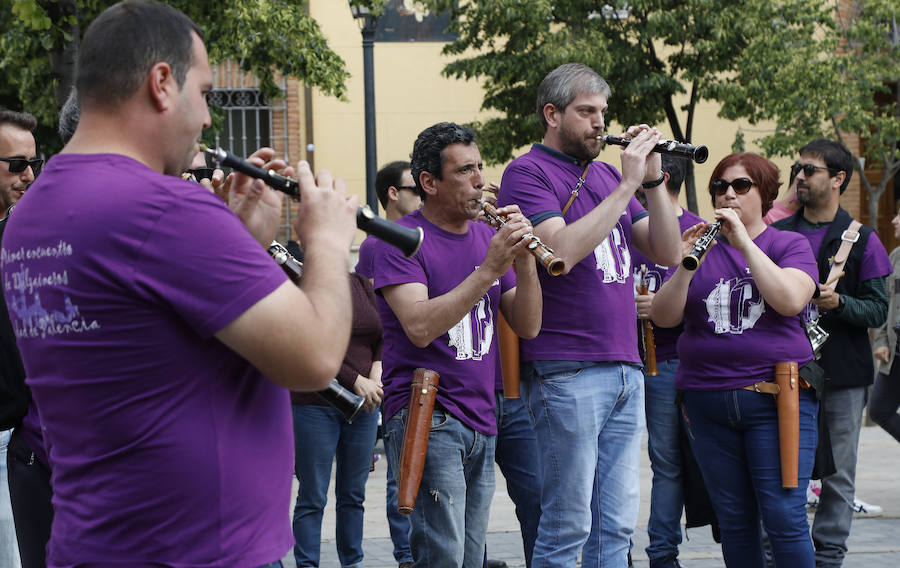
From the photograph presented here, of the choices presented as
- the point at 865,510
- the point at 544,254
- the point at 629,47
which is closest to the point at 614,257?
the point at 544,254

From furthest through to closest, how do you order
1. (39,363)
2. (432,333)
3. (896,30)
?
(896,30) < (432,333) < (39,363)

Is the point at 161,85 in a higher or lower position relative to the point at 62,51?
lower

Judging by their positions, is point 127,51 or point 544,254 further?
point 544,254

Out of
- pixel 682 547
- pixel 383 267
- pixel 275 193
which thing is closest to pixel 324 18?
pixel 682 547

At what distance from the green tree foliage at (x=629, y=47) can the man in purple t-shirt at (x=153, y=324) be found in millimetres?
14093

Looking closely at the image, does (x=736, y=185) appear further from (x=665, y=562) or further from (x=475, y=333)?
(x=665, y=562)

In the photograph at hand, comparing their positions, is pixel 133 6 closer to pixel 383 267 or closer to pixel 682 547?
pixel 383 267

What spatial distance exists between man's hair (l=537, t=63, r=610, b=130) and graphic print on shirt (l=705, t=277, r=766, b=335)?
0.97 meters

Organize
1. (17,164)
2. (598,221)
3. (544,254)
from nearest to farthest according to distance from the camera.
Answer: (544,254), (598,221), (17,164)

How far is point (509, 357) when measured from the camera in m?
4.71

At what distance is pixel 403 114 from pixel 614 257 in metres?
15.7

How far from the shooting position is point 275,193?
102 inches

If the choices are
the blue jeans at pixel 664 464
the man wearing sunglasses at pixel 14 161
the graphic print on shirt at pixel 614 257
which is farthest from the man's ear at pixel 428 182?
the blue jeans at pixel 664 464

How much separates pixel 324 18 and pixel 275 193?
17.4m
